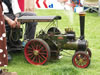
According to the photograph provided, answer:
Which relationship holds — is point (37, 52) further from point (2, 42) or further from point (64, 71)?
A: point (2, 42)

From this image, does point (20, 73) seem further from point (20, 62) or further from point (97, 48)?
point (97, 48)

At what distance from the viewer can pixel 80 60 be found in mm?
4863

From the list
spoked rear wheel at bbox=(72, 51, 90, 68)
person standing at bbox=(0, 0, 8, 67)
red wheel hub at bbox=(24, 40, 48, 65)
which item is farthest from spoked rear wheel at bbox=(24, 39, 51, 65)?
person standing at bbox=(0, 0, 8, 67)

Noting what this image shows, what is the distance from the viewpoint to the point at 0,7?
11.8 ft

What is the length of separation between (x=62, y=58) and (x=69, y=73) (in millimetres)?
1336

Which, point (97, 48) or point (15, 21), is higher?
point (15, 21)

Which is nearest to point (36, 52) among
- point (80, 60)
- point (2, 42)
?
point (80, 60)

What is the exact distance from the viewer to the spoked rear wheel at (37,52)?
16.2 ft

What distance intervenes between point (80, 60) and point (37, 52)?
0.82 m

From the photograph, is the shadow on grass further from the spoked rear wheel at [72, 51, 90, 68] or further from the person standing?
the person standing

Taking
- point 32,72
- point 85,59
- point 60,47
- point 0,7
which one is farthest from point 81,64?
point 0,7

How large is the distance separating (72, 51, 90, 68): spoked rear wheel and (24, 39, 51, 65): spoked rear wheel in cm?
50

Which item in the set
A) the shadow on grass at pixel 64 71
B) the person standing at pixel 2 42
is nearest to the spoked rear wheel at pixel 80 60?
the shadow on grass at pixel 64 71

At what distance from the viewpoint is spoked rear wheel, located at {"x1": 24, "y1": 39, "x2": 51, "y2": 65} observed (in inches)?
194
